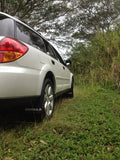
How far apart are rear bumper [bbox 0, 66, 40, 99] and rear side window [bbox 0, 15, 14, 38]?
449 millimetres

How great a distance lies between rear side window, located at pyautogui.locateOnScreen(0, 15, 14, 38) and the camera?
166 centimetres

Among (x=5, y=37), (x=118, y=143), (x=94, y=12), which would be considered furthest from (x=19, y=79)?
(x=94, y=12)

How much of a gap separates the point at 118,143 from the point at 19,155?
46.1 inches

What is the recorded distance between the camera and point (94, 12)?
40.1 ft

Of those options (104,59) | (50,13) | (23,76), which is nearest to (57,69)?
(23,76)

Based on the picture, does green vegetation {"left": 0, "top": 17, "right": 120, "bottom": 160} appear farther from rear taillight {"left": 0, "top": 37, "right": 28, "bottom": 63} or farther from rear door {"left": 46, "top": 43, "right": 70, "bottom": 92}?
rear taillight {"left": 0, "top": 37, "right": 28, "bottom": 63}

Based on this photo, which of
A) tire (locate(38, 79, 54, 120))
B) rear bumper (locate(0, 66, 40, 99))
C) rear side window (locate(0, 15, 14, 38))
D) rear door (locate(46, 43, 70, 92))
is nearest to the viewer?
rear bumper (locate(0, 66, 40, 99))

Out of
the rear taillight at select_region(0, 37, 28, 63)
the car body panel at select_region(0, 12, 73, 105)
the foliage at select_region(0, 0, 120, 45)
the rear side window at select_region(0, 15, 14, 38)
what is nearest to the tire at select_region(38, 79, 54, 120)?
the car body panel at select_region(0, 12, 73, 105)

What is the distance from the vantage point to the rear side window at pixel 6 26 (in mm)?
1655

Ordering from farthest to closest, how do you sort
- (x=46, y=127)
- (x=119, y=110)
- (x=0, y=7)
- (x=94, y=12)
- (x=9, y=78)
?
1. (x=94, y=12)
2. (x=0, y=7)
3. (x=119, y=110)
4. (x=46, y=127)
5. (x=9, y=78)

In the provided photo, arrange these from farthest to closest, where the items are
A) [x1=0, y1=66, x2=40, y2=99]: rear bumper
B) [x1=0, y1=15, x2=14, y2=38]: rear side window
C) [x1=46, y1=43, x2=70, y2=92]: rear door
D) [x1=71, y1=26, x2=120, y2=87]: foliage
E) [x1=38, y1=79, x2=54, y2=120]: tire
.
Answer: [x1=71, y1=26, x2=120, y2=87]: foliage < [x1=46, y1=43, x2=70, y2=92]: rear door < [x1=38, y1=79, x2=54, y2=120]: tire < [x1=0, y1=15, x2=14, y2=38]: rear side window < [x1=0, y1=66, x2=40, y2=99]: rear bumper

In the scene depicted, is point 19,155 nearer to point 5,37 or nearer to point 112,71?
point 5,37

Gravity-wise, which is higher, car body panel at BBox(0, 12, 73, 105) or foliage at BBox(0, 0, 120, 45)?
foliage at BBox(0, 0, 120, 45)

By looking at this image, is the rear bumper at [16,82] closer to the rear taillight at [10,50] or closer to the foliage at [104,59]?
the rear taillight at [10,50]
